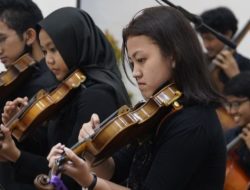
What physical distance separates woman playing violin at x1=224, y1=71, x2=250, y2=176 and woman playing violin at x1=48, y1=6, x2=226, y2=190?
1166 mm

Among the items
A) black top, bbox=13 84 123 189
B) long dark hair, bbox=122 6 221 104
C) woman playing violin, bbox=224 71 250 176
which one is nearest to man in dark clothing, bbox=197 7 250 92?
woman playing violin, bbox=224 71 250 176

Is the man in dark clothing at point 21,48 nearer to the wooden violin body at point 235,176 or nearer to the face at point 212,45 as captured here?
the wooden violin body at point 235,176

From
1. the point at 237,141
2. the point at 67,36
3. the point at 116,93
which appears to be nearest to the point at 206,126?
the point at 116,93

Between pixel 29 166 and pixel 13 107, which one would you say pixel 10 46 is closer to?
pixel 13 107

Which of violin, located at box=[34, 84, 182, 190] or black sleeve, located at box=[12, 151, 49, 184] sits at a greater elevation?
violin, located at box=[34, 84, 182, 190]

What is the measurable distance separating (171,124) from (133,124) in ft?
0.33

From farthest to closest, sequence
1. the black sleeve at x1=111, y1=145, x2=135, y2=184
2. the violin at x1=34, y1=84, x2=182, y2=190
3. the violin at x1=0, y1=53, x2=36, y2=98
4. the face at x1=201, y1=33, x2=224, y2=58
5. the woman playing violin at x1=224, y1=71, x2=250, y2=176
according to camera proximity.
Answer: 1. the face at x1=201, y1=33, x2=224, y2=58
2. the woman playing violin at x1=224, y1=71, x2=250, y2=176
3. the violin at x1=0, y1=53, x2=36, y2=98
4. the black sleeve at x1=111, y1=145, x2=135, y2=184
5. the violin at x1=34, y1=84, x2=182, y2=190

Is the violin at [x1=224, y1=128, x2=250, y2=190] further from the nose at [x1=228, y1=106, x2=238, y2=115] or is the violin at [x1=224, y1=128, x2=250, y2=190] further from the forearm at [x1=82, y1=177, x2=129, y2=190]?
the forearm at [x1=82, y1=177, x2=129, y2=190]

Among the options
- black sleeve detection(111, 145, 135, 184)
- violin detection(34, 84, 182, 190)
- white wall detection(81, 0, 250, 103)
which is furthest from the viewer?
white wall detection(81, 0, 250, 103)

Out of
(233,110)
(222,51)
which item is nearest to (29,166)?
(233,110)

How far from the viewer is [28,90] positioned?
2.36 m

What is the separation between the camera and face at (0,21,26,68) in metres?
2.44

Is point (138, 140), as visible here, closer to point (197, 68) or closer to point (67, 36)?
point (197, 68)

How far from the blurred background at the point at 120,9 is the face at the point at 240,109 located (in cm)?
94
